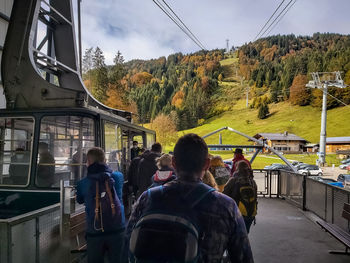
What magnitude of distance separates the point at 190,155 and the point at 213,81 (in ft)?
540

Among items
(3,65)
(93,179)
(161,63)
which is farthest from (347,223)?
(161,63)

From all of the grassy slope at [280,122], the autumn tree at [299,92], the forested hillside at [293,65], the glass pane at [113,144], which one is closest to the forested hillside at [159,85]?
the grassy slope at [280,122]

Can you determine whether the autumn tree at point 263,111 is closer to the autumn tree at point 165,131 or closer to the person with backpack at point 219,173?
the autumn tree at point 165,131

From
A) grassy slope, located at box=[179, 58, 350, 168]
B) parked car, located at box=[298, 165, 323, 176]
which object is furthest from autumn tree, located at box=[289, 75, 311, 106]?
parked car, located at box=[298, 165, 323, 176]

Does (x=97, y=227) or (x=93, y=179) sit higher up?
(x=93, y=179)

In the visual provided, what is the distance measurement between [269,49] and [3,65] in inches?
7667

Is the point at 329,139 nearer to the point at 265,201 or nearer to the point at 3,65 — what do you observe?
the point at 265,201

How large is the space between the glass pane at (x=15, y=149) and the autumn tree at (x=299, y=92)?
119 metres

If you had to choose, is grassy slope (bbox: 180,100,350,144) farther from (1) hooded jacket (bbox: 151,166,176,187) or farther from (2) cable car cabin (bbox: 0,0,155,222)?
(1) hooded jacket (bbox: 151,166,176,187)

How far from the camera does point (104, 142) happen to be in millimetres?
5805

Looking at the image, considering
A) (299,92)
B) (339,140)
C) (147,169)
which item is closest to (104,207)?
(147,169)

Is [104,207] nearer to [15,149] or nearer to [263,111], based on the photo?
[15,149]

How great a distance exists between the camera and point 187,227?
5.13 ft

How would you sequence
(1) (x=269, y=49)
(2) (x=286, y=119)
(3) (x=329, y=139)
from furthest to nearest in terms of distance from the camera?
(1) (x=269, y=49) → (2) (x=286, y=119) → (3) (x=329, y=139)
